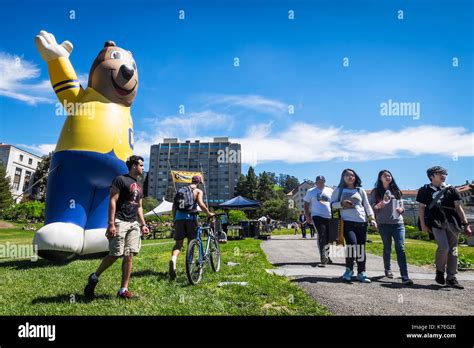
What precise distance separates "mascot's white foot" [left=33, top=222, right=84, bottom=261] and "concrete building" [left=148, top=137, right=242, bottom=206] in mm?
102887

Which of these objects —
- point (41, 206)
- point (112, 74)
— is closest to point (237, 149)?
point (41, 206)

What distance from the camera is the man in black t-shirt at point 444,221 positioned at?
4977 mm

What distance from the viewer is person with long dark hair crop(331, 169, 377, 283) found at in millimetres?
5160

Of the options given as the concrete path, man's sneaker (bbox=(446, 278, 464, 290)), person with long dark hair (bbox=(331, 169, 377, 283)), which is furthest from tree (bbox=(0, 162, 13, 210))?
man's sneaker (bbox=(446, 278, 464, 290))

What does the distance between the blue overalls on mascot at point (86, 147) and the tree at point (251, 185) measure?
76662 millimetres

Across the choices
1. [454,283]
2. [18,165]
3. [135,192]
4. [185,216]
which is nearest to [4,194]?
[18,165]

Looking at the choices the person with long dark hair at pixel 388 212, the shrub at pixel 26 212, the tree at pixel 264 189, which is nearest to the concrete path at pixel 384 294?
the person with long dark hair at pixel 388 212

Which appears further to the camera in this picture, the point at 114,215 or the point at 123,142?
the point at 123,142

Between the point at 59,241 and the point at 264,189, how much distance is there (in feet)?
265

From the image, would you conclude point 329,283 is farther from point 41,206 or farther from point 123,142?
point 41,206

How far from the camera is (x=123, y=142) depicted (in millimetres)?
8102

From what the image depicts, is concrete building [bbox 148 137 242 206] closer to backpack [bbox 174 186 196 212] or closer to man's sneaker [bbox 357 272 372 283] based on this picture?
backpack [bbox 174 186 196 212]

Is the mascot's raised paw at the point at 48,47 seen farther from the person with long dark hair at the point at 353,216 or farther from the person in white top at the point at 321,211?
the person with long dark hair at the point at 353,216
